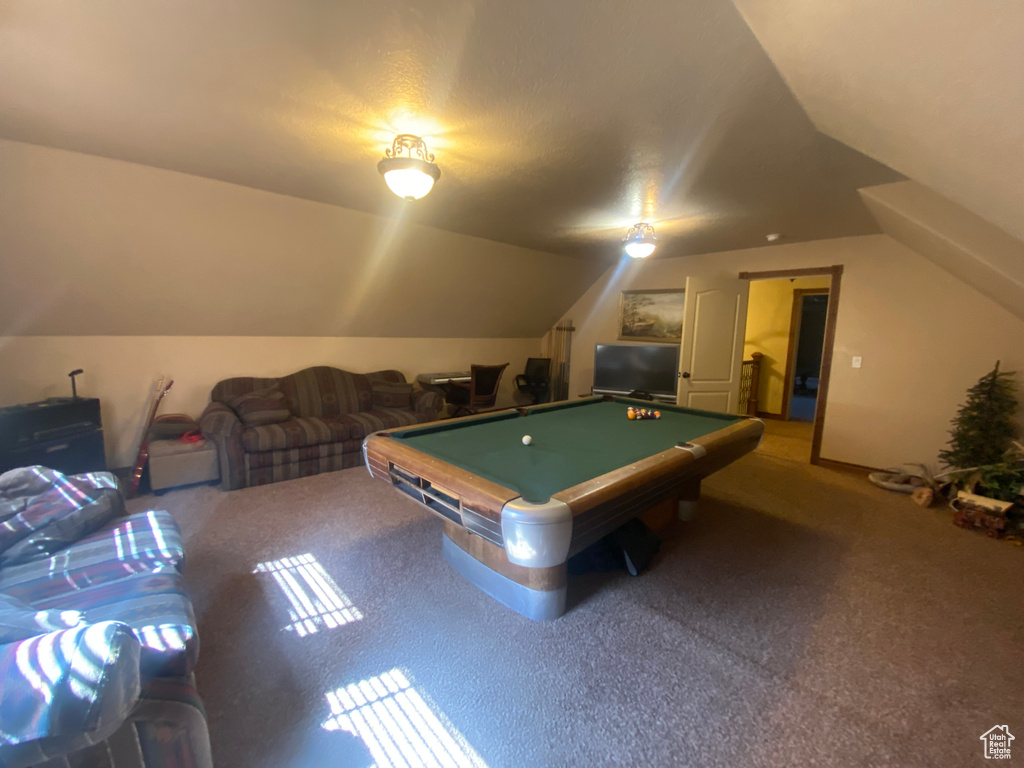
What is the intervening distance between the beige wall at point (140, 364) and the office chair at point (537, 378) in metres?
2.27

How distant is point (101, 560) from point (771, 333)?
7.83 meters

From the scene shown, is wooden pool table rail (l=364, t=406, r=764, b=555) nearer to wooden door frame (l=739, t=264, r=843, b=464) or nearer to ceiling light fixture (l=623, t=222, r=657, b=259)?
ceiling light fixture (l=623, t=222, r=657, b=259)

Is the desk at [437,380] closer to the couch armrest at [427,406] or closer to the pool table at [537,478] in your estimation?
the couch armrest at [427,406]

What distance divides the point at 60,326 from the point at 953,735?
5.84 meters

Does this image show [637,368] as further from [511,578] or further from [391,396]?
[511,578]

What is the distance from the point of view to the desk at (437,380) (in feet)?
17.9

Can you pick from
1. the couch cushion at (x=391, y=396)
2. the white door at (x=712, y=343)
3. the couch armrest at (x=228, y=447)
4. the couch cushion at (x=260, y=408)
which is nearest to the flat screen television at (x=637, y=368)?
the white door at (x=712, y=343)

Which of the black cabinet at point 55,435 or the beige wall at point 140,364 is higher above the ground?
the beige wall at point 140,364

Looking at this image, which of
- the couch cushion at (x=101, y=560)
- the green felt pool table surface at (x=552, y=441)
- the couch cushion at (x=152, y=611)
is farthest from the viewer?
the green felt pool table surface at (x=552, y=441)

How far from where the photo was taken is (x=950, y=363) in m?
3.78

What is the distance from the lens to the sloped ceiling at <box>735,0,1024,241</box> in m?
1.10

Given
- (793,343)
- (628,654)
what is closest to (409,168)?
(628,654)

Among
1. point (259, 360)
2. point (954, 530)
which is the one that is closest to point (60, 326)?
point (259, 360)

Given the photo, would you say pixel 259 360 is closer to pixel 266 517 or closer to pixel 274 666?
pixel 266 517
